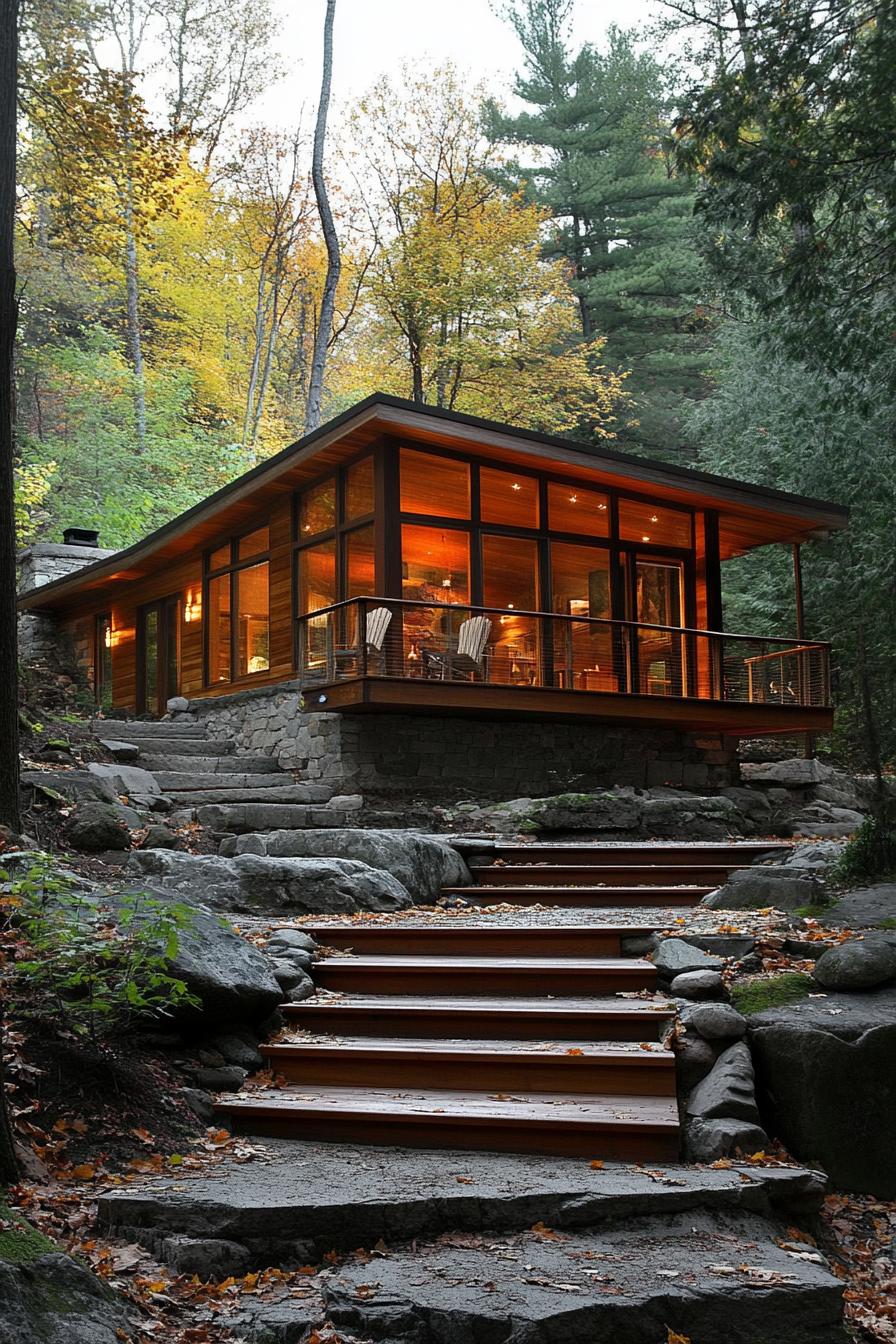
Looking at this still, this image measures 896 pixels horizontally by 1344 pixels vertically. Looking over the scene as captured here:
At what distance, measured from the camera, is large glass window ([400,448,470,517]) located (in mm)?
14234

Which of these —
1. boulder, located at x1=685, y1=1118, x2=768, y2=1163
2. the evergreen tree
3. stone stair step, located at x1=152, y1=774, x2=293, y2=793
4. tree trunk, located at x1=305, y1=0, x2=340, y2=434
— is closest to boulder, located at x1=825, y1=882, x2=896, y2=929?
boulder, located at x1=685, y1=1118, x2=768, y2=1163

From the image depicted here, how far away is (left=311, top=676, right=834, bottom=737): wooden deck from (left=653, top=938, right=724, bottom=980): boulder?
6.80 m

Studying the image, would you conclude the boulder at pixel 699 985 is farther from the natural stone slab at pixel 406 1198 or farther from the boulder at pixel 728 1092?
the natural stone slab at pixel 406 1198

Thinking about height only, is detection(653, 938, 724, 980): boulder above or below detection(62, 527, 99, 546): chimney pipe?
below

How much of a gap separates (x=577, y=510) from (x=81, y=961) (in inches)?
487

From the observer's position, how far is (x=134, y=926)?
15.8 ft

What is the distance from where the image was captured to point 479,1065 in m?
4.72

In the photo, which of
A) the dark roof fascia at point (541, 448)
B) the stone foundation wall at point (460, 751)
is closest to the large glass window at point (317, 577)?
the dark roof fascia at point (541, 448)

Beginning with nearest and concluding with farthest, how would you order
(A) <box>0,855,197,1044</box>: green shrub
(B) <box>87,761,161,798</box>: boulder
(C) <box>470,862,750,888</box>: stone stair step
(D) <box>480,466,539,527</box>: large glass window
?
1. (A) <box>0,855,197,1044</box>: green shrub
2. (C) <box>470,862,750,888</box>: stone stair step
3. (B) <box>87,761,161,798</box>: boulder
4. (D) <box>480,466,539,527</box>: large glass window

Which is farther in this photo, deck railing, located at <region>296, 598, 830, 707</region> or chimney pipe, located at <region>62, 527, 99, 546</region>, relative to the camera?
chimney pipe, located at <region>62, 527, 99, 546</region>

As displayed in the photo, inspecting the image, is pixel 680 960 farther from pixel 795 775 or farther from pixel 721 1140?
pixel 795 775

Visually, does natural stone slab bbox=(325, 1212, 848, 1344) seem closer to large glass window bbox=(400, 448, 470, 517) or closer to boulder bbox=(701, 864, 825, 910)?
boulder bbox=(701, 864, 825, 910)

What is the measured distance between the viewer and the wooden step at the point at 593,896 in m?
7.49

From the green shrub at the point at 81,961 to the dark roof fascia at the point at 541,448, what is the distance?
8709 mm
